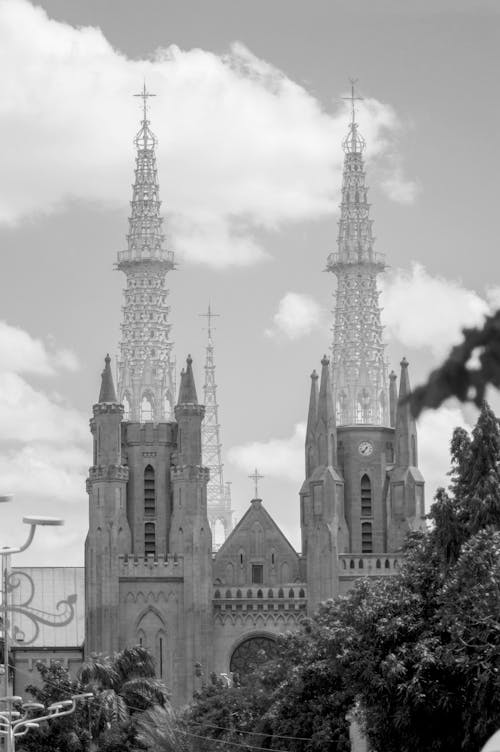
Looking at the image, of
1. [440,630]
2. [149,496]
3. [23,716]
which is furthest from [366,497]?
[440,630]

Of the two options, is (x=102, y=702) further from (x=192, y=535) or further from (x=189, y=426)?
(x=189, y=426)

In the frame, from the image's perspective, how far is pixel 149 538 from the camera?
3765 inches

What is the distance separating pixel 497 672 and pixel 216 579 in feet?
196

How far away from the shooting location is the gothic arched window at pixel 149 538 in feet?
313

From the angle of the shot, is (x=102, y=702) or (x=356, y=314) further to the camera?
(x=356, y=314)

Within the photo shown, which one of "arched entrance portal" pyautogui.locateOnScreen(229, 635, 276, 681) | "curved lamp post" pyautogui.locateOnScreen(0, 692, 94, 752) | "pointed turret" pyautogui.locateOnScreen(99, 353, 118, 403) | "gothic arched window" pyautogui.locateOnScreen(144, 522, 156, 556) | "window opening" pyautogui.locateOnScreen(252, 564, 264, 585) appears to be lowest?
"curved lamp post" pyautogui.locateOnScreen(0, 692, 94, 752)

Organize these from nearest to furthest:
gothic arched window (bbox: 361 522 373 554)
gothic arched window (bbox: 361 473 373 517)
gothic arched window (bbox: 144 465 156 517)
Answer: gothic arched window (bbox: 144 465 156 517)
gothic arched window (bbox: 361 522 373 554)
gothic arched window (bbox: 361 473 373 517)

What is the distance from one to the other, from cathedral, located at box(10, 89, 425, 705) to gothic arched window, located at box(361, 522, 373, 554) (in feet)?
0.17

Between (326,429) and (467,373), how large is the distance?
8916 centimetres

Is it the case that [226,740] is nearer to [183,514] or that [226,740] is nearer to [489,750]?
[183,514]

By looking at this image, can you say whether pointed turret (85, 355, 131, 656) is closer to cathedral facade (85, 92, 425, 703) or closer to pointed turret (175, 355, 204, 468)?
cathedral facade (85, 92, 425, 703)

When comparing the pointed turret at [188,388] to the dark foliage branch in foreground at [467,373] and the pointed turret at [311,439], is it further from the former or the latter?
the dark foliage branch in foreground at [467,373]

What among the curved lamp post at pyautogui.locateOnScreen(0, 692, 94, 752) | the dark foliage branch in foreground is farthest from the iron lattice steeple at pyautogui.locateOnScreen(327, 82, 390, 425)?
the dark foliage branch in foreground

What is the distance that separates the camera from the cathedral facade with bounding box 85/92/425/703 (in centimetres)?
9275
